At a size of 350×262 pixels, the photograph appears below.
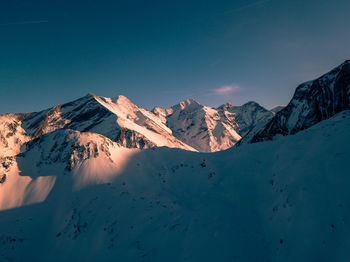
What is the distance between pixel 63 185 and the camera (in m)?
16.9

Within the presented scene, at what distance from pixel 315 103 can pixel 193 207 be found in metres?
31.6

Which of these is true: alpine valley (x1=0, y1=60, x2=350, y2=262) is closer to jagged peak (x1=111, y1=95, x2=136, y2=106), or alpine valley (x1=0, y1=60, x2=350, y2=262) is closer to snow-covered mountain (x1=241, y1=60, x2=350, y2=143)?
snow-covered mountain (x1=241, y1=60, x2=350, y2=143)

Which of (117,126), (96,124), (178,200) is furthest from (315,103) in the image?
(96,124)

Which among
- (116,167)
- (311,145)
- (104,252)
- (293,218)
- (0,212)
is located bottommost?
(104,252)

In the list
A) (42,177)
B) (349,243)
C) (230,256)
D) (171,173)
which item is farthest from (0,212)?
(349,243)

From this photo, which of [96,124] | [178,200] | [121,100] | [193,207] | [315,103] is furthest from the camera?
[121,100]

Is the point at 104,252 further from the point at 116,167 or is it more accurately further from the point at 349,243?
the point at 349,243

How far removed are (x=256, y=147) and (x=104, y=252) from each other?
57.5 feet

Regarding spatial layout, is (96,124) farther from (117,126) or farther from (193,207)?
(193,207)

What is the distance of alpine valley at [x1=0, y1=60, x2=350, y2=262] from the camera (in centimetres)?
886

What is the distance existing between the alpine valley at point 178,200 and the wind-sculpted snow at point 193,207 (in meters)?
0.07

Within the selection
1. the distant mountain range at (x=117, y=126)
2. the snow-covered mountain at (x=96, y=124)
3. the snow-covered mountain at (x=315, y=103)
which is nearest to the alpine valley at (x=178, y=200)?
the snow-covered mountain at (x=315, y=103)

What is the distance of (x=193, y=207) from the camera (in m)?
13.9

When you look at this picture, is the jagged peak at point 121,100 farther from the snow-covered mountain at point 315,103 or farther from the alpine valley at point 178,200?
the alpine valley at point 178,200
